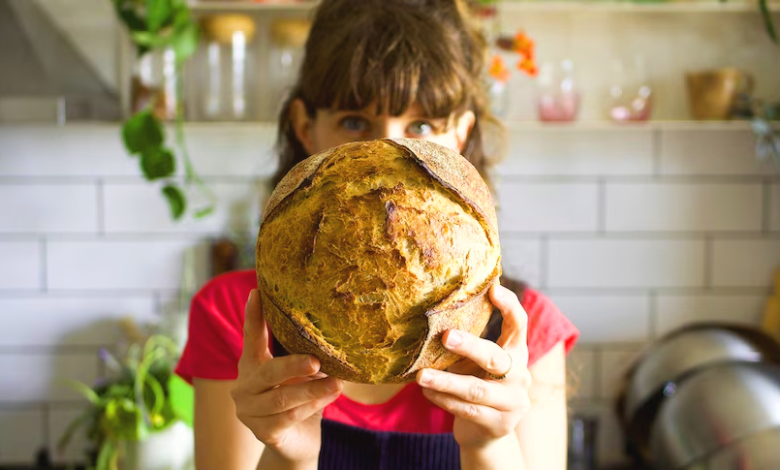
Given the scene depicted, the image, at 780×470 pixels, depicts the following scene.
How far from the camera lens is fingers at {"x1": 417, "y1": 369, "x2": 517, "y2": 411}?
569mm

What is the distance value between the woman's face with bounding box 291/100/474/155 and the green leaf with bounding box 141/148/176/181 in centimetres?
78

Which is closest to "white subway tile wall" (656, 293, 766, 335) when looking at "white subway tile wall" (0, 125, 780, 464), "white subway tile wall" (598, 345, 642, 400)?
"white subway tile wall" (0, 125, 780, 464)

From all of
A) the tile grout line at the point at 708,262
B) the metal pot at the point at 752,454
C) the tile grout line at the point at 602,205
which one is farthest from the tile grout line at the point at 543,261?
the metal pot at the point at 752,454

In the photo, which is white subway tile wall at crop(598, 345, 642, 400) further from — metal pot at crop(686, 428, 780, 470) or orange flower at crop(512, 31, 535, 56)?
orange flower at crop(512, 31, 535, 56)

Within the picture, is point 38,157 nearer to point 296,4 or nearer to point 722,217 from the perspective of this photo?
point 296,4

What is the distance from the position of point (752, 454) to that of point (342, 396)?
75cm

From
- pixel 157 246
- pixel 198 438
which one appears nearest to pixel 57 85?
pixel 157 246

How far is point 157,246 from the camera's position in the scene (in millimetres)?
1949

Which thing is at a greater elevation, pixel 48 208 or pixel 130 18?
pixel 130 18

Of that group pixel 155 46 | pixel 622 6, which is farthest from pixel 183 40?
pixel 622 6

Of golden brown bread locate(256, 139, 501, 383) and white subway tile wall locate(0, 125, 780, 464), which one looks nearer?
golden brown bread locate(256, 139, 501, 383)

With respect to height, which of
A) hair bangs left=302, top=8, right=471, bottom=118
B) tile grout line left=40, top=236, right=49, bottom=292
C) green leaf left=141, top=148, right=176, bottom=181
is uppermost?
hair bangs left=302, top=8, right=471, bottom=118

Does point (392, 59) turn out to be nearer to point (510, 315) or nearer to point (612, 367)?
point (510, 315)

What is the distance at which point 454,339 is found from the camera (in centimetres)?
55
